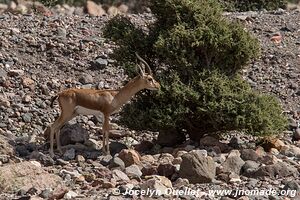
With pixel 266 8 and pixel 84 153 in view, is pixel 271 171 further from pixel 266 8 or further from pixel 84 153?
pixel 266 8

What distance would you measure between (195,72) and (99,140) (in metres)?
2.51

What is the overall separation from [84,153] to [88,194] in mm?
3227

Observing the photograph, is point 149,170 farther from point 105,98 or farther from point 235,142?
point 235,142

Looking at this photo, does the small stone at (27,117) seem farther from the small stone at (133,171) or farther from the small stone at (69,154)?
the small stone at (133,171)

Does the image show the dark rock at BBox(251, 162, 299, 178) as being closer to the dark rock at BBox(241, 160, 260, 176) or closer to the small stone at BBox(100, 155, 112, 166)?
the dark rock at BBox(241, 160, 260, 176)

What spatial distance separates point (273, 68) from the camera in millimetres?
18391

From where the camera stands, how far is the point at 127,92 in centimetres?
1265

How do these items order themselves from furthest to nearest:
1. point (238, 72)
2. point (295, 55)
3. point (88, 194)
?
point (295, 55), point (238, 72), point (88, 194)

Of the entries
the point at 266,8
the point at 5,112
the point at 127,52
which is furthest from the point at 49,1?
the point at 127,52

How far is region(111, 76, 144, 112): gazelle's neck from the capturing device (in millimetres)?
12625

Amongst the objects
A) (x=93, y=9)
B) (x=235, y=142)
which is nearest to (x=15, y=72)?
(x=235, y=142)

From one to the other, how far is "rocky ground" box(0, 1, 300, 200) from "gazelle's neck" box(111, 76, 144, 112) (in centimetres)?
75

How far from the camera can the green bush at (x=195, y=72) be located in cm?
1248

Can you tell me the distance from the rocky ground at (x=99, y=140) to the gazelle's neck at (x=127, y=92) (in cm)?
75
